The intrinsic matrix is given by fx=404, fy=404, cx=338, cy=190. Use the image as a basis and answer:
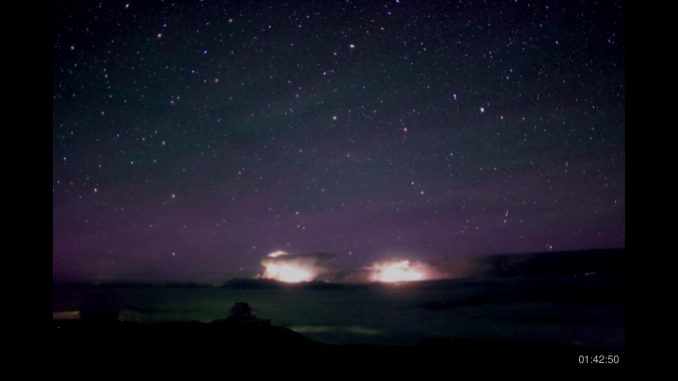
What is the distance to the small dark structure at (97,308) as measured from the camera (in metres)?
10.6

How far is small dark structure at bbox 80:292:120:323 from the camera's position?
416 inches

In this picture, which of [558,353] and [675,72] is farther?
[558,353]

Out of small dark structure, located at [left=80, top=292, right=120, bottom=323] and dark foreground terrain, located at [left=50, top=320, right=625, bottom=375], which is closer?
dark foreground terrain, located at [left=50, top=320, right=625, bottom=375]

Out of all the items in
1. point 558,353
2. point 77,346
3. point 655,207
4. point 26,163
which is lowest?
point 558,353

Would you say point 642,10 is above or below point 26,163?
above

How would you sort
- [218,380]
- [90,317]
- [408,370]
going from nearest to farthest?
[218,380]
[408,370]
[90,317]

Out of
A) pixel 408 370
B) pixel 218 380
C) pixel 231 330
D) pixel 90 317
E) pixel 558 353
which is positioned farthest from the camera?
pixel 90 317

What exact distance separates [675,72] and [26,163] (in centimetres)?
283

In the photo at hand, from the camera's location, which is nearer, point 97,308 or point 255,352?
point 255,352

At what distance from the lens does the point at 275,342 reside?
7.68 meters

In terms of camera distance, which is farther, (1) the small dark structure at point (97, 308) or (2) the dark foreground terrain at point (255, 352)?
(1) the small dark structure at point (97, 308)

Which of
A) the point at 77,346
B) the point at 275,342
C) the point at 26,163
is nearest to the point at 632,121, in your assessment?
the point at 26,163

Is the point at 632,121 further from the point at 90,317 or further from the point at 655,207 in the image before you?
the point at 90,317

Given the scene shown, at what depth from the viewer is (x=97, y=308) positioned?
34.9 ft
